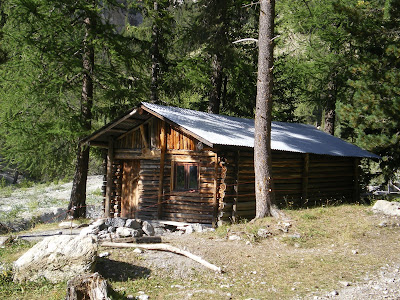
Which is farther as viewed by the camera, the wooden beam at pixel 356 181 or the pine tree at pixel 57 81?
the wooden beam at pixel 356 181

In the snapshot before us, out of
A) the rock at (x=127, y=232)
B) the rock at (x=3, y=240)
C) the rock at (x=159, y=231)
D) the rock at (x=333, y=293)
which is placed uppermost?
the rock at (x=127, y=232)

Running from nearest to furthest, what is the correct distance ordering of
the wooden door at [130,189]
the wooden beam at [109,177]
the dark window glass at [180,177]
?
the dark window glass at [180,177]
the wooden door at [130,189]
the wooden beam at [109,177]

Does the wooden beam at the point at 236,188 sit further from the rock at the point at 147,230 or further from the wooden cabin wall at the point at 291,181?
the rock at the point at 147,230

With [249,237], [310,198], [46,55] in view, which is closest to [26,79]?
[46,55]

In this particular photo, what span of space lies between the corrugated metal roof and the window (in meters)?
1.67

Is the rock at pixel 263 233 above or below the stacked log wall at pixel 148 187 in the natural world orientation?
below

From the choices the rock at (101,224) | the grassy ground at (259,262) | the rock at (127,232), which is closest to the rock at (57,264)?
the grassy ground at (259,262)

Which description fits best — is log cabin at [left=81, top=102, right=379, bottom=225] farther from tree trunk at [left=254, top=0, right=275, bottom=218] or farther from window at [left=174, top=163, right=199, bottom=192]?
tree trunk at [left=254, top=0, right=275, bottom=218]

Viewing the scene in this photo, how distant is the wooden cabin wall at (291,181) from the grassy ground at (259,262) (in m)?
1.91

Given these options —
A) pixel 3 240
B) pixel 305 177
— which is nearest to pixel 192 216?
pixel 305 177

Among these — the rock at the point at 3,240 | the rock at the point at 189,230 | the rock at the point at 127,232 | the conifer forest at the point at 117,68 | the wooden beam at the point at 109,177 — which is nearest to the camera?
the rock at the point at 3,240

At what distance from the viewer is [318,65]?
82.4 feet

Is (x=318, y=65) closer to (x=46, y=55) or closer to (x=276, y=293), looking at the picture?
(x=46, y=55)

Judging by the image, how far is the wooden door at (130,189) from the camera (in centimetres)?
1677
